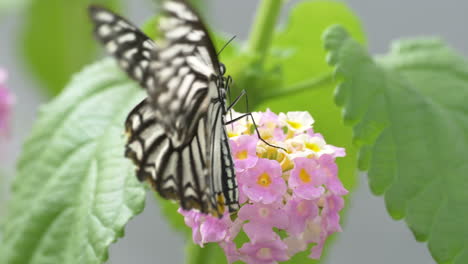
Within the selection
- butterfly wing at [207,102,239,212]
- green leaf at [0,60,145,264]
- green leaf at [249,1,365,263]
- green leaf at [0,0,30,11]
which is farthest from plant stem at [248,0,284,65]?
green leaf at [0,0,30,11]

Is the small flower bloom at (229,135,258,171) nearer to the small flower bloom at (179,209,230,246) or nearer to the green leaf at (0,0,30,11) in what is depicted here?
the small flower bloom at (179,209,230,246)

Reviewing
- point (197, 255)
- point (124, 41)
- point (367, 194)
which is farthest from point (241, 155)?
point (367, 194)

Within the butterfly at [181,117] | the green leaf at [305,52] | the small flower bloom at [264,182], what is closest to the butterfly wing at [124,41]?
the butterfly at [181,117]

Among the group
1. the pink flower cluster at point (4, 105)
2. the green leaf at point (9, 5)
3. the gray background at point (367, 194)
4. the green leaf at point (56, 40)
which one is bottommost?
the gray background at point (367, 194)

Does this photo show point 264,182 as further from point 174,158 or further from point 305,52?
point 305,52

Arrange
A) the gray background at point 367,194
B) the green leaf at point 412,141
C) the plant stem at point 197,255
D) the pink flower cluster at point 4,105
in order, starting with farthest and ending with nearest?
the gray background at point 367,194 < the pink flower cluster at point 4,105 < the plant stem at point 197,255 < the green leaf at point 412,141

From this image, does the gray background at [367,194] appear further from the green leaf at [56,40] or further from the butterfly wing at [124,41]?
the butterfly wing at [124,41]

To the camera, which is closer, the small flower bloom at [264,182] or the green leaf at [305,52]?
the small flower bloom at [264,182]
